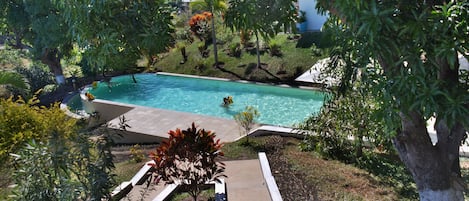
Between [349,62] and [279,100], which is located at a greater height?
[349,62]

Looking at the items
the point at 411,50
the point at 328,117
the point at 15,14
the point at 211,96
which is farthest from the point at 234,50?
the point at 411,50

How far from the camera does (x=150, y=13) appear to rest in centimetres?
432

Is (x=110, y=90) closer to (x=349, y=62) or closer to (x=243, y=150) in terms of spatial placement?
(x=243, y=150)

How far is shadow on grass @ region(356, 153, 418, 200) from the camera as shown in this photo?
7766mm

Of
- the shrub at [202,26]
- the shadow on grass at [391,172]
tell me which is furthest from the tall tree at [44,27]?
the shadow on grass at [391,172]

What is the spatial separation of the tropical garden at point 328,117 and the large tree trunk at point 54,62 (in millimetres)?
8957

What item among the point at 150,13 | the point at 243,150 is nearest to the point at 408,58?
the point at 150,13

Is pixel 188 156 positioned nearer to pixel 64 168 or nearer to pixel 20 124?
pixel 64 168

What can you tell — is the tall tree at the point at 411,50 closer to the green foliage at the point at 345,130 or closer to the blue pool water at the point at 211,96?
the green foliage at the point at 345,130

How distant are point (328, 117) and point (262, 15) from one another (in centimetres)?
533

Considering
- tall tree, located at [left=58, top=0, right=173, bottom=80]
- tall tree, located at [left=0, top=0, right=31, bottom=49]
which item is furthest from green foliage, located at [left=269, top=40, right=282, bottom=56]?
tall tree, located at [left=58, top=0, right=173, bottom=80]

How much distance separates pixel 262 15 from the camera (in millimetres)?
4527

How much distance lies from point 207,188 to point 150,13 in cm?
472

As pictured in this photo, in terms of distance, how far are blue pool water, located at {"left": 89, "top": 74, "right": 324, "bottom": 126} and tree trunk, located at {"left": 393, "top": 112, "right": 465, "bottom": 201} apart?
946cm
